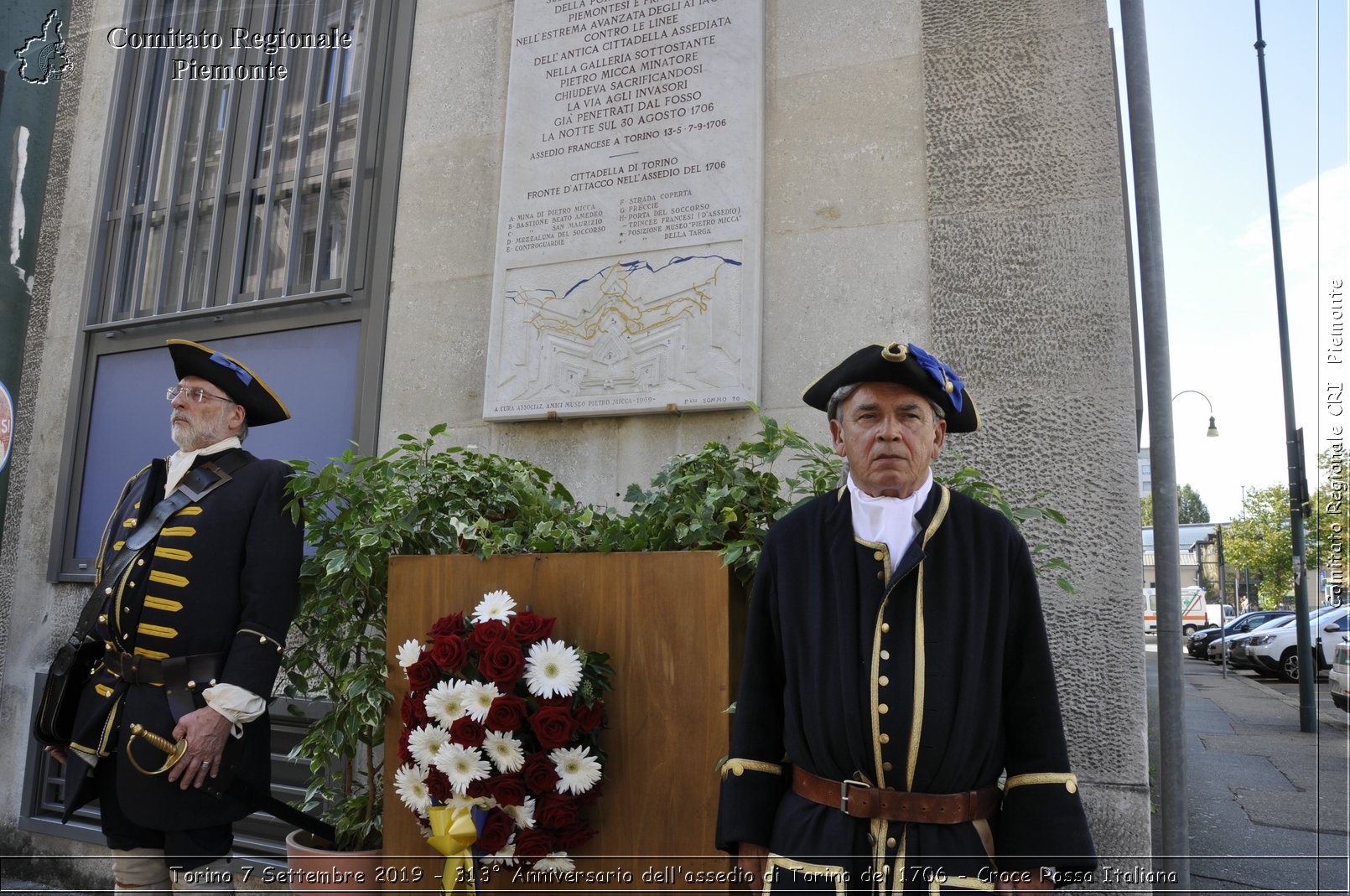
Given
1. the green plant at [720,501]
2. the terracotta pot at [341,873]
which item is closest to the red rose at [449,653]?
the green plant at [720,501]

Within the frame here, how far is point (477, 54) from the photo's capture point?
17.0 feet

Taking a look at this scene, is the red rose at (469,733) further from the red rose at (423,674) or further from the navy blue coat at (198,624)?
the navy blue coat at (198,624)

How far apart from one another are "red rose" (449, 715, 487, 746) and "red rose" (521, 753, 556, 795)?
0.17 meters

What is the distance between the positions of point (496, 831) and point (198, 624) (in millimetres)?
1330

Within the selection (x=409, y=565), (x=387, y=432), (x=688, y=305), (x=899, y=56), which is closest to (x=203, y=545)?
(x=409, y=565)

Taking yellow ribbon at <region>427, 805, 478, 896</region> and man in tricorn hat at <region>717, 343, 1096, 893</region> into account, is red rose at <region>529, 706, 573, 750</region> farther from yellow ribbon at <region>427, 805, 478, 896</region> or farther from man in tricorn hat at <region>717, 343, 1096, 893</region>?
man in tricorn hat at <region>717, 343, 1096, 893</region>

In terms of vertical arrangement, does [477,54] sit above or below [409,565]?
above

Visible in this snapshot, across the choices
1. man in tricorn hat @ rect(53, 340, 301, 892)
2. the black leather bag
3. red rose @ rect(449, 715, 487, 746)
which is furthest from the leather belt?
red rose @ rect(449, 715, 487, 746)

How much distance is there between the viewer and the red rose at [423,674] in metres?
2.87

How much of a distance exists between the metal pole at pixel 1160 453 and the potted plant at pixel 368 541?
1.93 metres

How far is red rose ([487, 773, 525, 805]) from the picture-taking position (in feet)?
8.82

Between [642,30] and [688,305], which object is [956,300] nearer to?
[688,305]

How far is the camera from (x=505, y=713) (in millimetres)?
2715

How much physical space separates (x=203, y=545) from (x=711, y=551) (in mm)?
1840
